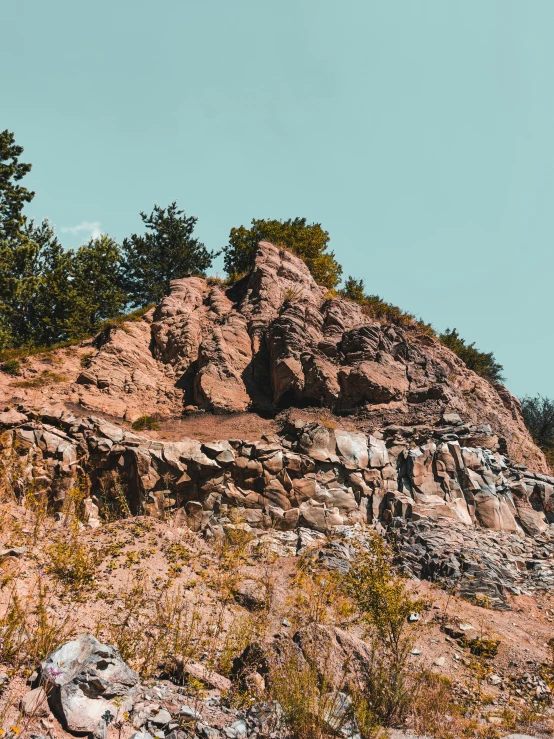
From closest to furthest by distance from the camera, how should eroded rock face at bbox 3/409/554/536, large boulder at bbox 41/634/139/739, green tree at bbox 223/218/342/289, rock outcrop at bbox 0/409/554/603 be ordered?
1. large boulder at bbox 41/634/139/739
2. rock outcrop at bbox 0/409/554/603
3. eroded rock face at bbox 3/409/554/536
4. green tree at bbox 223/218/342/289

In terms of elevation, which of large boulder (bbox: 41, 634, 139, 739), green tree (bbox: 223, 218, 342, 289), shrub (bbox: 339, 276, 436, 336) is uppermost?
green tree (bbox: 223, 218, 342, 289)

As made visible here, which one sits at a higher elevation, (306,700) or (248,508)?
(248,508)

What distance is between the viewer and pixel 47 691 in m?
5.19

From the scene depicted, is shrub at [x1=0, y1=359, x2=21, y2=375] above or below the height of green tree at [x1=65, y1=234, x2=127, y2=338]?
below

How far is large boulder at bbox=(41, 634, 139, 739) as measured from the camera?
5024 millimetres

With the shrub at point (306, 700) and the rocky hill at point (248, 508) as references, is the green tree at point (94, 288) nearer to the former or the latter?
the rocky hill at point (248, 508)

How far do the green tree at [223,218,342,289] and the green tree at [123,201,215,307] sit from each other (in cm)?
196

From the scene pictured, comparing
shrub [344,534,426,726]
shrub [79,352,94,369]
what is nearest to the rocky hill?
shrub [79,352,94,369]

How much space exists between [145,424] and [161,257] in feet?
58.1

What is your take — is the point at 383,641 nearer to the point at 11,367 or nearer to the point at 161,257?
the point at 11,367

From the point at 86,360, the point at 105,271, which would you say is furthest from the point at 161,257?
the point at 86,360

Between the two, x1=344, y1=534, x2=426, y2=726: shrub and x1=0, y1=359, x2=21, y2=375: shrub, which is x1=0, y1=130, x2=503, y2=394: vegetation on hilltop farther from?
x1=344, y1=534, x2=426, y2=726: shrub

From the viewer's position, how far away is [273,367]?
61.1ft

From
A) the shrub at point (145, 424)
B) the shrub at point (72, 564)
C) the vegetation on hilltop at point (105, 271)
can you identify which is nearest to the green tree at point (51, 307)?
the vegetation on hilltop at point (105, 271)
